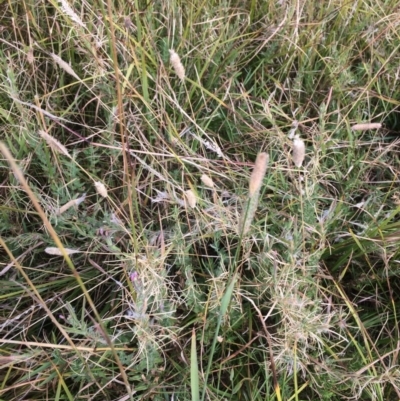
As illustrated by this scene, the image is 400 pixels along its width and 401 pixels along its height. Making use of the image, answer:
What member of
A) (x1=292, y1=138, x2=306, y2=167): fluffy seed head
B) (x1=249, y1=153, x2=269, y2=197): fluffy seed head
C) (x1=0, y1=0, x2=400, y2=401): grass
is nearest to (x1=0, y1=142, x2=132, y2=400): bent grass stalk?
(x1=0, y1=0, x2=400, y2=401): grass

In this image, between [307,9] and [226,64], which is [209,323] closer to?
[226,64]

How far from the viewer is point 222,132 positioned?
3.97 ft

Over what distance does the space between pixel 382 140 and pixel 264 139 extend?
12.7 inches

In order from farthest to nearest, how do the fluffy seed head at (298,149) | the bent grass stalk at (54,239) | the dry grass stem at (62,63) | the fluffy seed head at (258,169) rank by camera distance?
the dry grass stem at (62,63)
the fluffy seed head at (298,149)
the fluffy seed head at (258,169)
the bent grass stalk at (54,239)

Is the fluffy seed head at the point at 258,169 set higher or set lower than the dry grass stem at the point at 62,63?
higher

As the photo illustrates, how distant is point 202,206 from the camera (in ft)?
3.32

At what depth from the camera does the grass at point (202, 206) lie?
89cm

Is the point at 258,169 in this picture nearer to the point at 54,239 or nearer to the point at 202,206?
the point at 54,239

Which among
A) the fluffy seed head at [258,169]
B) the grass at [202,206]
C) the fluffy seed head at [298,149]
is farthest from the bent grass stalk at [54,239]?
the fluffy seed head at [298,149]

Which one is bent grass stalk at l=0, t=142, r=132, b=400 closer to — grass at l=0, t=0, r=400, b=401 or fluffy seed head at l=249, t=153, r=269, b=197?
grass at l=0, t=0, r=400, b=401

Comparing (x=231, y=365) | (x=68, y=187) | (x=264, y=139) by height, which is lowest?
(x=231, y=365)

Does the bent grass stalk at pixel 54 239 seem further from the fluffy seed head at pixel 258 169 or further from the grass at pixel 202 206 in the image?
the fluffy seed head at pixel 258 169

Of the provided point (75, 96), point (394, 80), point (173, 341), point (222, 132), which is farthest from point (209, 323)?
point (394, 80)

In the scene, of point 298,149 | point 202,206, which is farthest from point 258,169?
point 202,206
